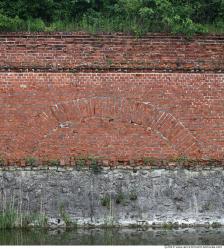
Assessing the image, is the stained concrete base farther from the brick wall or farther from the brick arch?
the brick arch

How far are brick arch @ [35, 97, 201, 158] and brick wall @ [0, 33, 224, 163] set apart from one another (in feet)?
0.07

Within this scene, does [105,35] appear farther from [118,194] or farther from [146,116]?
[118,194]

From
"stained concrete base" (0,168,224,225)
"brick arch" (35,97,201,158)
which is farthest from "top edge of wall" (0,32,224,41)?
"stained concrete base" (0,168,224,225)

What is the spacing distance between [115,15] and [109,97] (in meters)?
2.22

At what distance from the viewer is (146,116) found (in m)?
12.2

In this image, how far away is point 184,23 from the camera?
12.5m

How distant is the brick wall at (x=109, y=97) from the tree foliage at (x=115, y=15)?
0.30m

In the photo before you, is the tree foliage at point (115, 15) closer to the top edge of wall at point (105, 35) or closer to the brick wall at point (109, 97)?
the top edge of wall at point (105, 35)

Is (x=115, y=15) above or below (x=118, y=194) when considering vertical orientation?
above

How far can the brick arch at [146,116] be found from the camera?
12203mm

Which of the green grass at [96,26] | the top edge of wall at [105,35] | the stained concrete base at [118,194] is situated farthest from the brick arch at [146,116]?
the green grass at [96,26]

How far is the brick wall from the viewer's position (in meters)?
12.1

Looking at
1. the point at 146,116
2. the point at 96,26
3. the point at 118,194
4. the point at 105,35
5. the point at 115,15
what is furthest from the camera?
the point at 115,15

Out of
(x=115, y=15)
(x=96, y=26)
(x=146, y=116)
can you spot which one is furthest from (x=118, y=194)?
(x=115, y=15)
